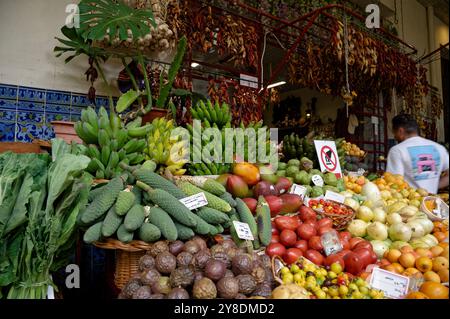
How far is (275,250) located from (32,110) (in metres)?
2.59

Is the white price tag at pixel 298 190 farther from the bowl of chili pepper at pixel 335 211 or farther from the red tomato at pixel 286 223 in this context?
the red tomato at pixel 286 223

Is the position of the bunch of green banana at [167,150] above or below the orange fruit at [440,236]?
above

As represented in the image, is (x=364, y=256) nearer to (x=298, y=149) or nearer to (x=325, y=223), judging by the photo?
(x=325, y=223)

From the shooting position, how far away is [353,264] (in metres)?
1.66

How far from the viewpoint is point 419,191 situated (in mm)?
2842

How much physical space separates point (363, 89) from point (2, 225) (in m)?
5.98

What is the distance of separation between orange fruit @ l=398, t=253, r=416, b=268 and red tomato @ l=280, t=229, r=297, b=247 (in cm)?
52

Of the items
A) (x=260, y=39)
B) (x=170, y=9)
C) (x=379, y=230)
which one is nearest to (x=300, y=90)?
(x=260, y=39)

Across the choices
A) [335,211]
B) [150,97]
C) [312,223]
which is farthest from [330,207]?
[150,97]

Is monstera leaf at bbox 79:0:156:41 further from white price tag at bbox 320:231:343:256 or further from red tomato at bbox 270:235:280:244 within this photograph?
white price tag at bbox 320:231:343:256

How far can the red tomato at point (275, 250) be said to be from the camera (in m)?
1.76

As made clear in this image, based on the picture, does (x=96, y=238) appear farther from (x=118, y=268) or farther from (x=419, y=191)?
(x=419, y=191)

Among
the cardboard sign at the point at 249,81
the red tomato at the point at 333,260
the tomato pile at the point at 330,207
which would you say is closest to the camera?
the red tomato at the point at 333,260

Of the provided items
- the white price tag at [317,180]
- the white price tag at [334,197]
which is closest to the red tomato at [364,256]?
the white price tag at [334,197]
